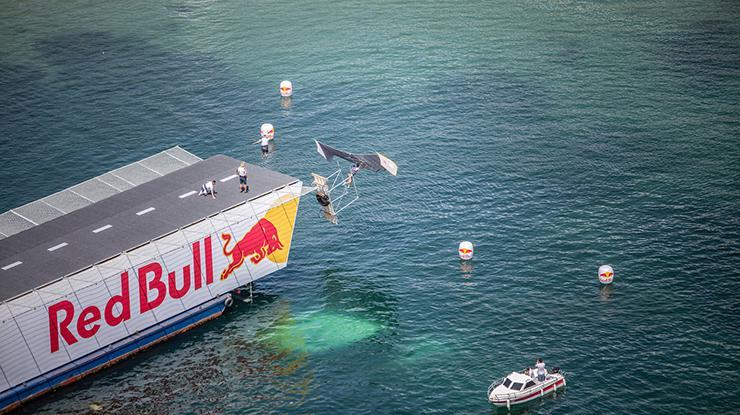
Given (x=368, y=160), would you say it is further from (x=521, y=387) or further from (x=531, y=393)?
(x=531, y=393)

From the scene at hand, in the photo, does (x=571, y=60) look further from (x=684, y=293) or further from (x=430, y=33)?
(x=684, y=293)

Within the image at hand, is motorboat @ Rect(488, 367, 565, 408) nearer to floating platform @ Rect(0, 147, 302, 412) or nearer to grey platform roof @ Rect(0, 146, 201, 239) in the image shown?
floating platform @ Rect(0, 147, 302, 412)

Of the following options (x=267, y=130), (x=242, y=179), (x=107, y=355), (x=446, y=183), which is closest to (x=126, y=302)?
(x=107, y=355)

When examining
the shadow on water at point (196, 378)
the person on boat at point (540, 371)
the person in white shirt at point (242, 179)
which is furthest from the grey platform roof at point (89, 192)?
the person on boat at point (540, 371)

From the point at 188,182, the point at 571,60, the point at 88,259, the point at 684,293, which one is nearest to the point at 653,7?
the point at 571,60

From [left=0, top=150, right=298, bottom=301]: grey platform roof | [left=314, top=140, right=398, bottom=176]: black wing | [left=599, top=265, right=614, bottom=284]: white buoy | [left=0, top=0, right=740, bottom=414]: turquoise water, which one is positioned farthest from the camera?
[left=599, top=265, right=614, bottom=284]: white buoy

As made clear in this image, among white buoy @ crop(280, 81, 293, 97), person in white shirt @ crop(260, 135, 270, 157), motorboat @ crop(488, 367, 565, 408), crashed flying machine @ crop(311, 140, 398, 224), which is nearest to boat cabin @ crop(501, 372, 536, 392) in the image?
motorboat @ crop(488, 367, 565, 408)

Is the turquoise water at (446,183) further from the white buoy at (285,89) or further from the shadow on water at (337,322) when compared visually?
the white buoy at (285,89)
